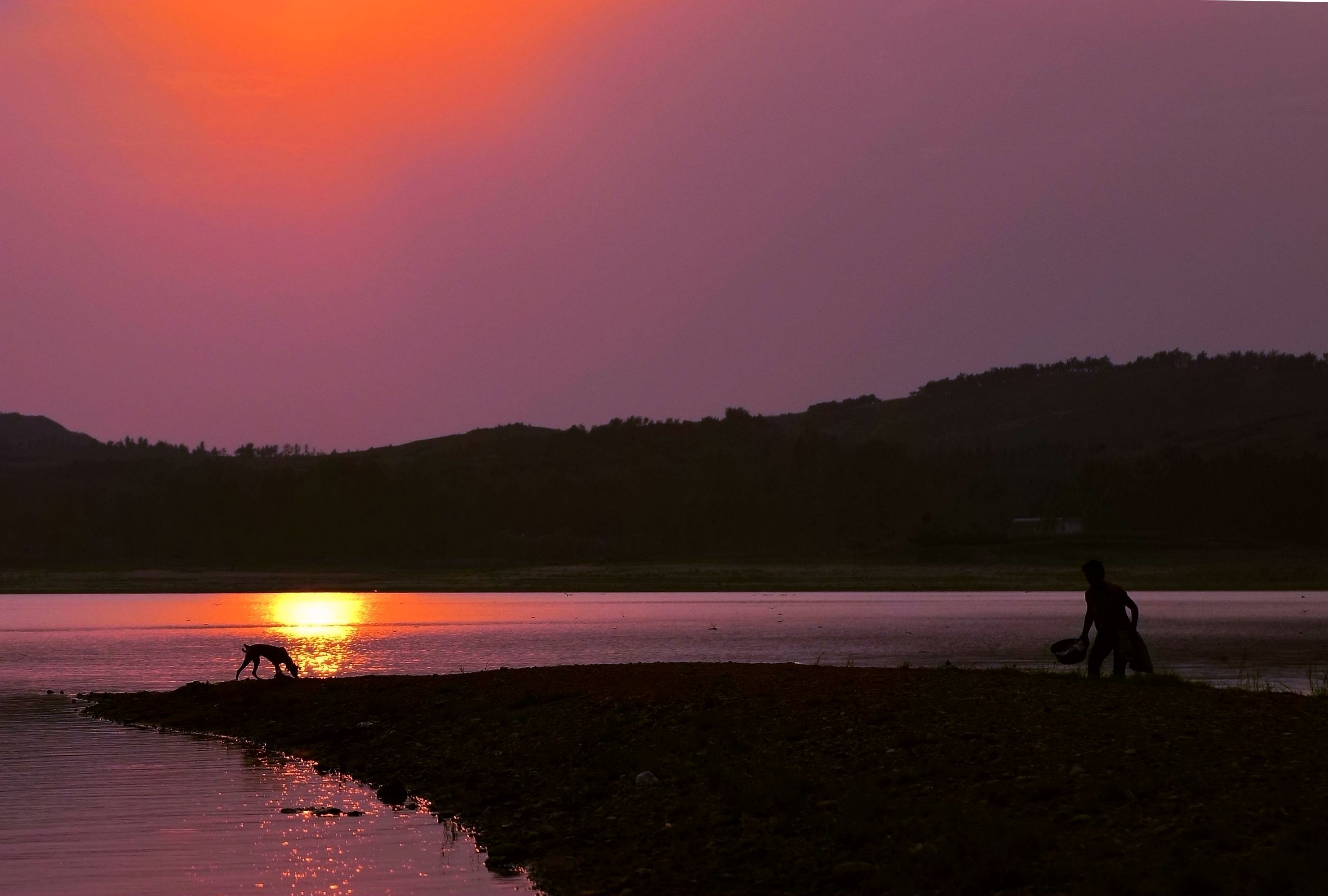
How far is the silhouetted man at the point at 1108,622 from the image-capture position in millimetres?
19359

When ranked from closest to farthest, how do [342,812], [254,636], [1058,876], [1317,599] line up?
[1058,876]
[342,812]
[254,636]
[1317,599]

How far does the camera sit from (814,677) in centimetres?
2128

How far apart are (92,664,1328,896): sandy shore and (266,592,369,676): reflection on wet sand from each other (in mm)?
16051

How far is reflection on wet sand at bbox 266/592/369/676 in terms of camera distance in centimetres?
3972

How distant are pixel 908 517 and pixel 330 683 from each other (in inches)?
5033

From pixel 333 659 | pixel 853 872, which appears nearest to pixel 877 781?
pixel 853 872

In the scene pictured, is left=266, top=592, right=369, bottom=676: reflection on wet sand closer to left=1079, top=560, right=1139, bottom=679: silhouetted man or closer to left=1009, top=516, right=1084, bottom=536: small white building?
left=1079, top=560, right=1139, bottom=679: silhouetted man

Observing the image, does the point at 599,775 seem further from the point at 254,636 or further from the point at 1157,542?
the point at 1157,542

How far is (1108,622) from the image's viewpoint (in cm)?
1953

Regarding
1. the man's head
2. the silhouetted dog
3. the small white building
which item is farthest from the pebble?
the small white building

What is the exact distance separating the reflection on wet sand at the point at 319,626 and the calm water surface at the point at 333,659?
0.26 metres

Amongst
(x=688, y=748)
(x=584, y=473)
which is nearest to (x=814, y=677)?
(x=688, y=748)

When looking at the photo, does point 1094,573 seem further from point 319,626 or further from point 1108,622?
point 319,626

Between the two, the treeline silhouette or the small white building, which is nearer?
the small white building
